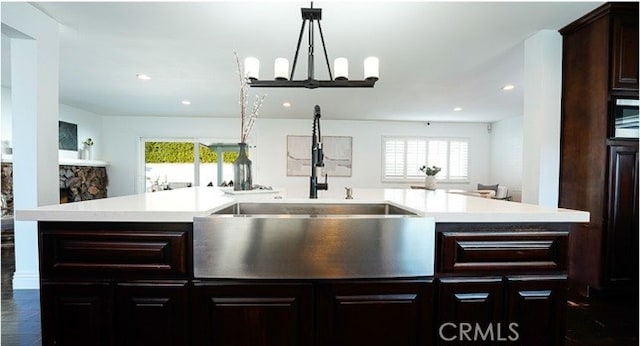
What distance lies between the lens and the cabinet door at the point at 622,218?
221 centimetres

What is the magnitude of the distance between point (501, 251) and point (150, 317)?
4.66ft

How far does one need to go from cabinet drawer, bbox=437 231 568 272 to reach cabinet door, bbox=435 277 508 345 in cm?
6

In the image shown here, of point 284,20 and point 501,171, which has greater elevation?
point 284,20

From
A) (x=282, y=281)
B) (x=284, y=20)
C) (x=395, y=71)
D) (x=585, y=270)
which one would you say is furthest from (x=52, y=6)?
(x=585, y=270)

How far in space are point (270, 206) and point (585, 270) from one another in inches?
99.4

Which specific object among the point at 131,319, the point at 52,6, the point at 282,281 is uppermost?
the point at 52,6

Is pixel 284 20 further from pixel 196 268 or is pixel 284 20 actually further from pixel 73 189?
pixel 73 189

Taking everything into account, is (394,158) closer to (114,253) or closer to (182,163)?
(182,163)

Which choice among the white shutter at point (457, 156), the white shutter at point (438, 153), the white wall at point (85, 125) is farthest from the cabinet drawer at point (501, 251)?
the white wall at point (85, 125)

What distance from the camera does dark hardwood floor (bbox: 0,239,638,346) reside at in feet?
5.88

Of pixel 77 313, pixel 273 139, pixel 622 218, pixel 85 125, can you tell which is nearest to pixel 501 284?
pixel 77 313

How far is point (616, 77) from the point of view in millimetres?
2182

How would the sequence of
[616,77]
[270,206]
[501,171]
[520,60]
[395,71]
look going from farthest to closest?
[501,171] → [395,71] → [520,60] → [616,77] → [270,206]

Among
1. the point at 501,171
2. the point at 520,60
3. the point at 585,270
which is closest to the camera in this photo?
the point at 585,270
